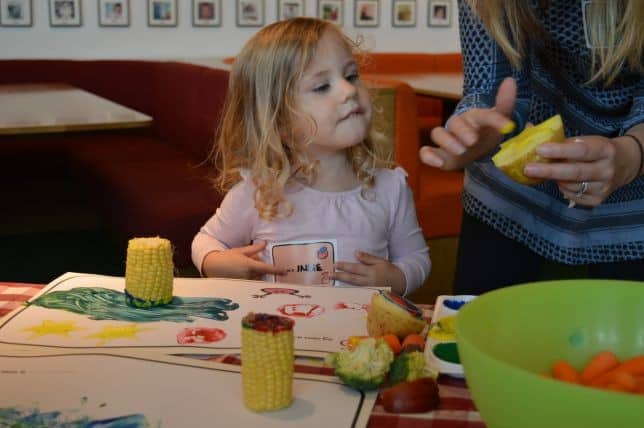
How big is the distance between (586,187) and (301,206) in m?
0.79

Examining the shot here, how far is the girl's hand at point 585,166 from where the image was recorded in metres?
1.05

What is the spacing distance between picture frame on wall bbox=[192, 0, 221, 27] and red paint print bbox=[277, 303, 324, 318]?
425 cm

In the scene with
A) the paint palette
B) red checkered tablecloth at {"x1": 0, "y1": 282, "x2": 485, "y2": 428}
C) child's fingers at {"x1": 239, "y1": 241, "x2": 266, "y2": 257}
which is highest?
the paint palette

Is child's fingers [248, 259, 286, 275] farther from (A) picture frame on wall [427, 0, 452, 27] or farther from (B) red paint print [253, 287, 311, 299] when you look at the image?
(A) picture frame on wall [427, 0, 452, 27]

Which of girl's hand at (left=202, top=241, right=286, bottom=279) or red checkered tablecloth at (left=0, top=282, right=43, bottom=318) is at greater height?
red checkered tablecloth at (left=0, top=282, right=43, bottom=318)

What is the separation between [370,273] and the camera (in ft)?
5.40

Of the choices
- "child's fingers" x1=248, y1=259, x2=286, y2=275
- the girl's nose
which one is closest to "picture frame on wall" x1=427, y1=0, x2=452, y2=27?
the girl's nose

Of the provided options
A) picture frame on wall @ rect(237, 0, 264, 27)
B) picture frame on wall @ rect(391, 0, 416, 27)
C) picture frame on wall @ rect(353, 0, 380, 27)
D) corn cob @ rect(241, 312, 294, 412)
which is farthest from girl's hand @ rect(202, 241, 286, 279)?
picture frame on wall @ rect(391, 0, 416, 27)

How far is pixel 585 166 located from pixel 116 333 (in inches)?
24.9

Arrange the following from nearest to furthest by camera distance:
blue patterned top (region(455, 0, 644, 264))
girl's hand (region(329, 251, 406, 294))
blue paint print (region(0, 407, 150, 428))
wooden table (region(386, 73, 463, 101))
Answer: blue paint print (region(0, 407, 150, 428)), blue patterned top (region(455, 0, 644, 264)), girl's hand (region(329, 251, 406, 294)), wooden table (region(386, 73, 463, 101))

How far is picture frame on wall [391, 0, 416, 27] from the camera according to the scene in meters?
5.76

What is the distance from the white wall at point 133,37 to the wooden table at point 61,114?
1.17 m

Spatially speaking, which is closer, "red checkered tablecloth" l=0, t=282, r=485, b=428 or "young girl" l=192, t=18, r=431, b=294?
"red checkered tablecloth" l=0, t=282, r=485, b=428

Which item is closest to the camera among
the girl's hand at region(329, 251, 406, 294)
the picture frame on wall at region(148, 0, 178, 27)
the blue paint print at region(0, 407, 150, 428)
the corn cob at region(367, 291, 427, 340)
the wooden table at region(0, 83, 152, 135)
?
the blue paint print at region(0, 407, 150, 428)
